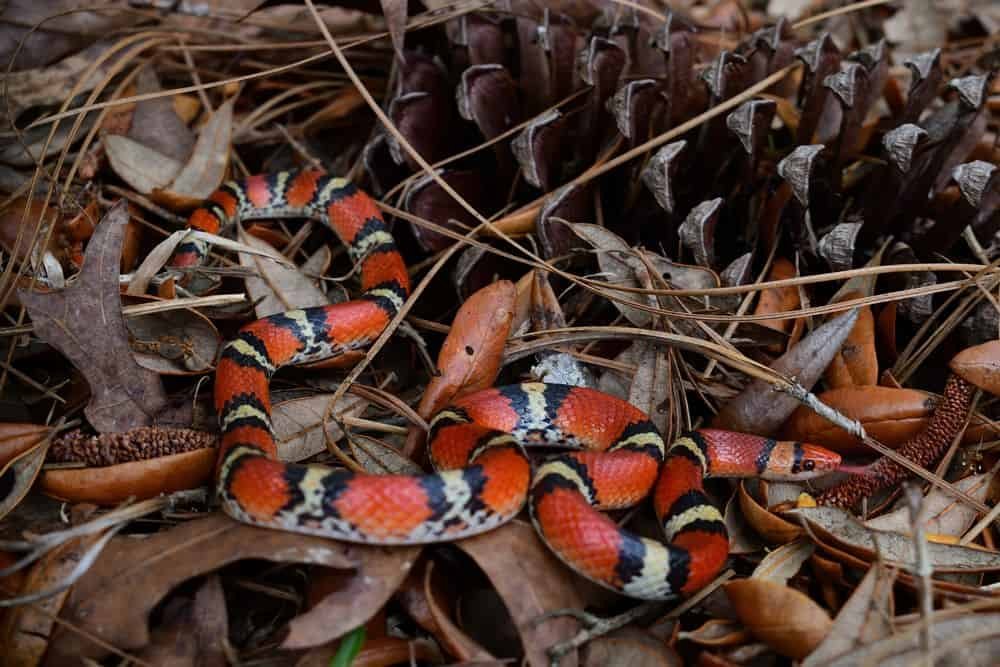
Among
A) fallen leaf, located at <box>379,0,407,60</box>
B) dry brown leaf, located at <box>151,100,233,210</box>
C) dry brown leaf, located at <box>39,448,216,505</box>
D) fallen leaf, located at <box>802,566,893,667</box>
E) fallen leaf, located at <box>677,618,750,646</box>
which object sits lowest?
fallen leaf, located at <box>677,618,750,646</box>

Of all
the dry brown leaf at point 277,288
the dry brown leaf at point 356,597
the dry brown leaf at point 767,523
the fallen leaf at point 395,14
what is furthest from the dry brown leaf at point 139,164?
the dry brown leaf at point 767,523

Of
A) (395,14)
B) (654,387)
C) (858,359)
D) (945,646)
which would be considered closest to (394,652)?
(654,387)

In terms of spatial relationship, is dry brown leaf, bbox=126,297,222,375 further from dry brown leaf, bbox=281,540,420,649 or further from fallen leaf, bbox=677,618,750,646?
fallen leaf, bbox=677,618,750,646

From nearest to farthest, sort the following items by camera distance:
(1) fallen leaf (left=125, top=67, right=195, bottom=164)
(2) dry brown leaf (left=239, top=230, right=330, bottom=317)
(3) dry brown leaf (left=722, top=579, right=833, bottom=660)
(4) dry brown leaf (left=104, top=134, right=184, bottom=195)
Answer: (3) dry brown leaf (left=722, top=579, right=833, bottom=660)
(2) dry brown leaf (left=239, top=230, right=330, bottom=317)
(4) dry brown leaf (left=104, top=134, right=184, bottom=195)
(1) fallen leaf (left=125, top=67, right=195, bottom=164)

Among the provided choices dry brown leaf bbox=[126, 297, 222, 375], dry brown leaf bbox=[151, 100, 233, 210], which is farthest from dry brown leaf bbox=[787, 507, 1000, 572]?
dry brown leaf bbox=[151, 100, 233, 210]

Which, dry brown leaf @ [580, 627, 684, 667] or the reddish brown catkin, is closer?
dry brown leaf @ [580, 627, 684, 667]

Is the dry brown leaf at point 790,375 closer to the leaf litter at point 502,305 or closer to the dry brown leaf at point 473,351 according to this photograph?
the leaf litter at point 502,305
